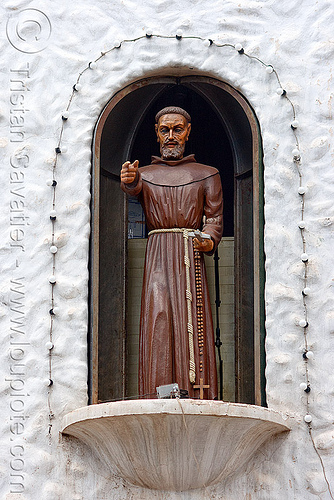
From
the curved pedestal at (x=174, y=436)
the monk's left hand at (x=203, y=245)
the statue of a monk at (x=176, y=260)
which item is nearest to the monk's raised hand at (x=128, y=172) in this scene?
the statue of a monk at (x=176, y=260)

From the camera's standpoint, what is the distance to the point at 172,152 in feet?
20.1

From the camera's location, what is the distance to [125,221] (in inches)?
252

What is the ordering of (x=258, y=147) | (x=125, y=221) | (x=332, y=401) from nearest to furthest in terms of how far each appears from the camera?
(x=332, y=401)
(x=258, y=147)
(x=125, y=221)

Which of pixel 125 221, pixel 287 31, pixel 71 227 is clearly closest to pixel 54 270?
pixel 71 227

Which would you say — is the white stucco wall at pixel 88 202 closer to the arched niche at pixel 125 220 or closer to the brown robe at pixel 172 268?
the arched niche at pixel 125 220

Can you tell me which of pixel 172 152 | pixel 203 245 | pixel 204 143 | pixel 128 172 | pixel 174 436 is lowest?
pixel 174 436

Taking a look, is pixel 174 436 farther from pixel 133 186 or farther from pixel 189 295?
pixel 133 186

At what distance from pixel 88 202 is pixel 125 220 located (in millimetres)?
458

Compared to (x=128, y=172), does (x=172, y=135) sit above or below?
above

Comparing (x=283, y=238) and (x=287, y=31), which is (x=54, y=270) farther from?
(x=287, y=31)

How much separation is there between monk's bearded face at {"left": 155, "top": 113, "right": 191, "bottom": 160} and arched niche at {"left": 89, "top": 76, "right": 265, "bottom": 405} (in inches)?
9.6

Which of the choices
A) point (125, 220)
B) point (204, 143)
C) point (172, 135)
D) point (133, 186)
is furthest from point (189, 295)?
point (204, 143)

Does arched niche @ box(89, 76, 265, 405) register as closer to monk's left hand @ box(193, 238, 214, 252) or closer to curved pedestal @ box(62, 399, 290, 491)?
monk's left hand @ box(193, 238, 214, 252)

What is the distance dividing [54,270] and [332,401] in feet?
4.86
